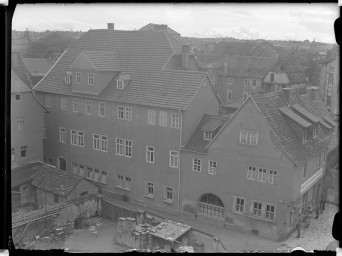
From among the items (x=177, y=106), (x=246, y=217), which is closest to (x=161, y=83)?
(x=177, y=106)

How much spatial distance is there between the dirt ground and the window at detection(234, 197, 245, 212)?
2866mm

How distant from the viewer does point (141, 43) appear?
12586 mm

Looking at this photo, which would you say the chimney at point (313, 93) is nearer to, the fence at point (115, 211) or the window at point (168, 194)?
the window at point (168, 194)

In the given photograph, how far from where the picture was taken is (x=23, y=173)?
37.3 feet

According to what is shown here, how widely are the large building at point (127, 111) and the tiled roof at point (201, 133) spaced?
170 millimetres

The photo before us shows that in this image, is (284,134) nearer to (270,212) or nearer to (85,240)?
(270,212)

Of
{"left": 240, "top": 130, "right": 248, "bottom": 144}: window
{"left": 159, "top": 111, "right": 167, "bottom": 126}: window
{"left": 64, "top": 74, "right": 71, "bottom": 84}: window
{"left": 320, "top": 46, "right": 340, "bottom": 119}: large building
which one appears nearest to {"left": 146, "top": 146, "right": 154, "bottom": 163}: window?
{"left": 159, "top": 111, "right": 167, "bottom": 126}: window

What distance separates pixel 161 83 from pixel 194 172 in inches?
107

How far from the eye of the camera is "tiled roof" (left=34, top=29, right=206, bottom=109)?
10.9 m

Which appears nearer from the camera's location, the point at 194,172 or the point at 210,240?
the point at 210,240

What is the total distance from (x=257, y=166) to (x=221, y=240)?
76.4 inches

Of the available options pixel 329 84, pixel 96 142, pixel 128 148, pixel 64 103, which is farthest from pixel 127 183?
pixel 329 84

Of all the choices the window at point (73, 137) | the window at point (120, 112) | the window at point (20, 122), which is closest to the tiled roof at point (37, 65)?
the window at point (73, 137)

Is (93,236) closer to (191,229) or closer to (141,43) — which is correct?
(191,229)
